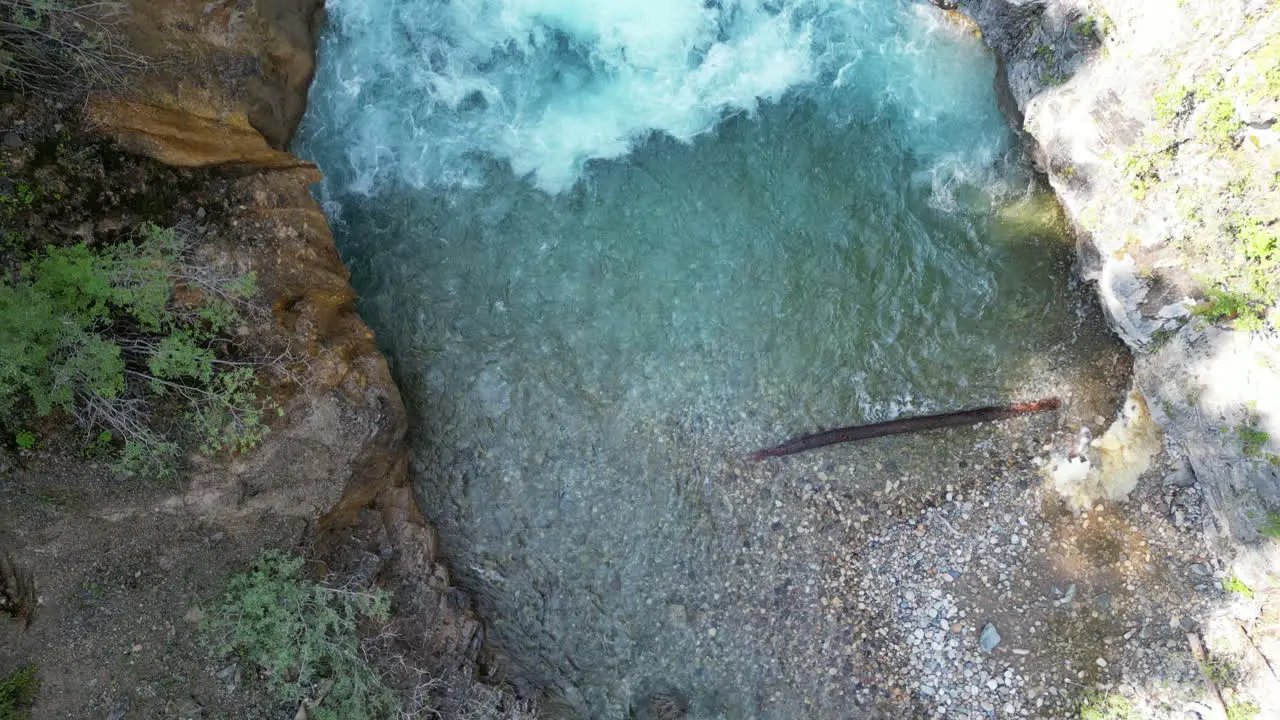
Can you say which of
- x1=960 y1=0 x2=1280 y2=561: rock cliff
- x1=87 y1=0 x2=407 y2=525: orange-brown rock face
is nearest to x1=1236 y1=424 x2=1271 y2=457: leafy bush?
x1=960 y1=0 x2=1280 y2=561: rock cliff

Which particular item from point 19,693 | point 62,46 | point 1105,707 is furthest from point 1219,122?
point 19,693

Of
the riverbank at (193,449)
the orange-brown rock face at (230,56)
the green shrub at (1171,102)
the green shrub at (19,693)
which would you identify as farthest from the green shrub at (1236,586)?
the green shrub at (19,693)

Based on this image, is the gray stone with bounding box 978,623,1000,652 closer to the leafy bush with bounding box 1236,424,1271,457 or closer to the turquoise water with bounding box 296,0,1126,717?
the turquoise water with bounding box 296,0,1126,717

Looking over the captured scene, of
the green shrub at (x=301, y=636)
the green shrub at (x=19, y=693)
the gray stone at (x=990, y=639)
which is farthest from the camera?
the gray stone at (x=990, y=639)

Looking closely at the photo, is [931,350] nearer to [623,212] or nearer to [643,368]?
[643,368]

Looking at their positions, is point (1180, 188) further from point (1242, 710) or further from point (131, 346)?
point (131, 346)

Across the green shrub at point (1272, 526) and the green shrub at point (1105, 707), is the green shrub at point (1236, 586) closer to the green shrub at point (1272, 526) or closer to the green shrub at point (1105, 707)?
the green shrub at point (1272, 526)
